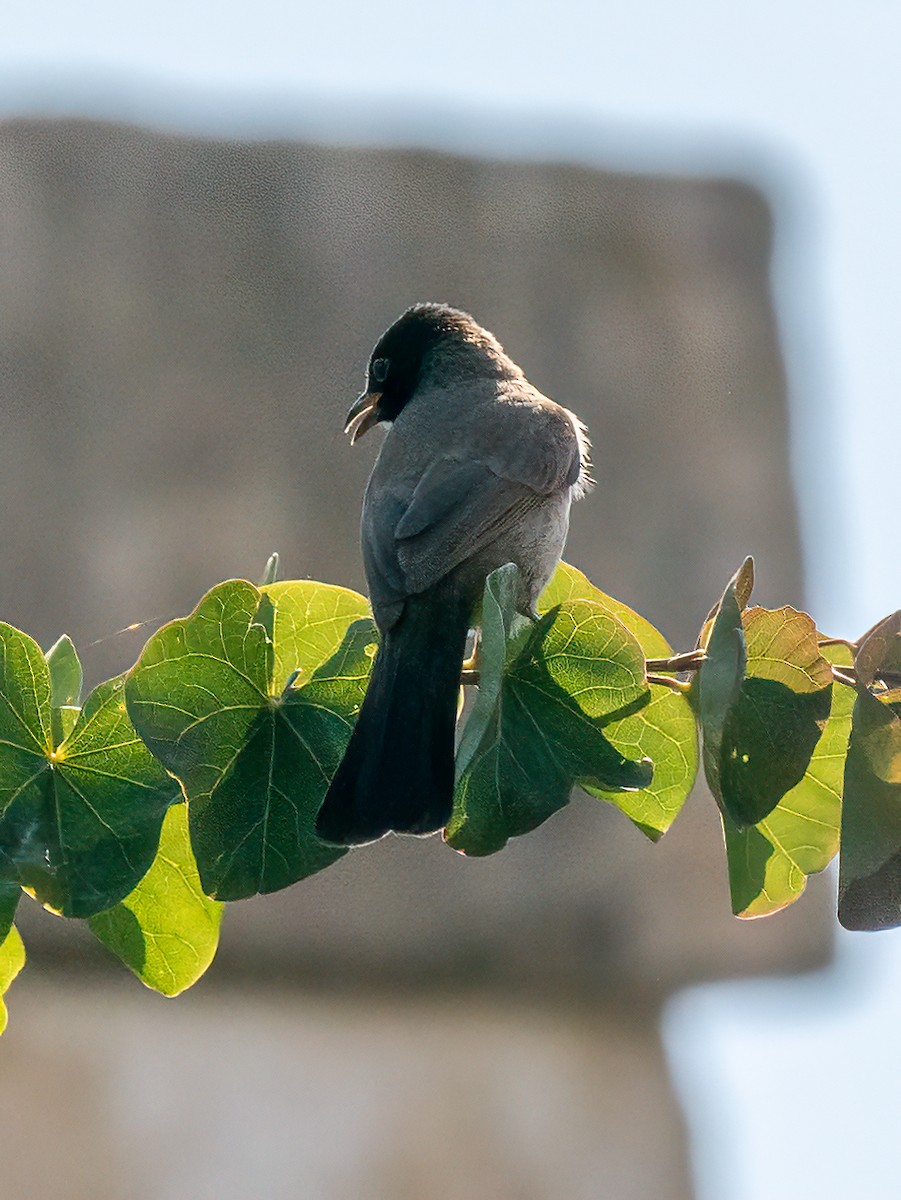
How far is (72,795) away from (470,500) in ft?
2.44

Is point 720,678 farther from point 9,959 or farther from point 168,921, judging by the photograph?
point 9,959

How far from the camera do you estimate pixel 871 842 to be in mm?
1466

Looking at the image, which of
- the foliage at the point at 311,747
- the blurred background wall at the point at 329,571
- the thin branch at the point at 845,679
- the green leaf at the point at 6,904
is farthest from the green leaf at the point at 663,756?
the blurred background wall at the point at 329,571

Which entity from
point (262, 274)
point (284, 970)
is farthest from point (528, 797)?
point (262, 274)

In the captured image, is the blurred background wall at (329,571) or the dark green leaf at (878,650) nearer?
the dark green leaf at (878,650)

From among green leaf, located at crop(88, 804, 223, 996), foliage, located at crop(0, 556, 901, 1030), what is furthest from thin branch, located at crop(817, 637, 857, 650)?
green leaf, located at crop(88, 804, 223, 996)

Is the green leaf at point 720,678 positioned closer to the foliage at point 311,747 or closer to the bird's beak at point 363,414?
the foliage at point 311,747

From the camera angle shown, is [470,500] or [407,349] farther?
[407,349]

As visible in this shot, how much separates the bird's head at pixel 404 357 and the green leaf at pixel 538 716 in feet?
3.37

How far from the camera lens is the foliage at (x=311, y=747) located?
141 centimetres

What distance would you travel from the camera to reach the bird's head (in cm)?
250

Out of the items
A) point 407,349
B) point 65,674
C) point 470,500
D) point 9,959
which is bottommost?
point 9,959

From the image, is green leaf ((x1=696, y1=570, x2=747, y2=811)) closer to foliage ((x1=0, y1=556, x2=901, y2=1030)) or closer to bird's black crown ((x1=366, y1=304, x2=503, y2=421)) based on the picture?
foliage ((x1=0, y1=556, x2=901, y2=1030))

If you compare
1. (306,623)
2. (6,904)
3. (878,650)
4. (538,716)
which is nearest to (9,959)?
(6,904)
